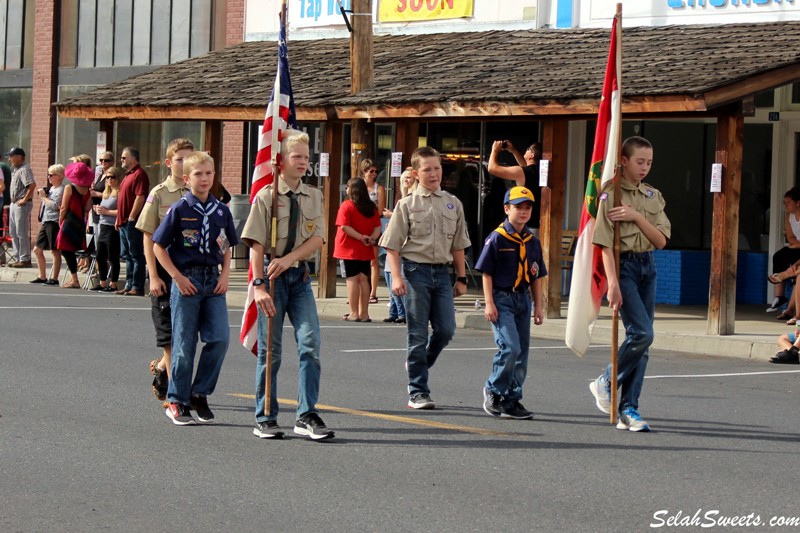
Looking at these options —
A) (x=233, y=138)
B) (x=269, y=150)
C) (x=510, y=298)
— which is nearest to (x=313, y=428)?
(x=269, y=150)

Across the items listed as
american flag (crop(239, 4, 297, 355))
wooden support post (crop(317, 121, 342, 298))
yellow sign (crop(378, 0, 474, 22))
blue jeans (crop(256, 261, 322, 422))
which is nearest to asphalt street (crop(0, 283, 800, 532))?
blue jeans (crop(256, 261, 322, 422))

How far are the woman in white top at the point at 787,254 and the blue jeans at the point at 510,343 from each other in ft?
26.0

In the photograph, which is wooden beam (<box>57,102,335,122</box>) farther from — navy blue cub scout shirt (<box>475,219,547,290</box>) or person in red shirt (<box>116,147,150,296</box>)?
navy blue cub scout shirt (<box>475,219,547,290</box>)

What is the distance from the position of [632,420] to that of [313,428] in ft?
6.89

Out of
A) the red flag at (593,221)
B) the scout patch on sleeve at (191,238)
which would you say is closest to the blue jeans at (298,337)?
the scout patch on sleeve at (191,238)

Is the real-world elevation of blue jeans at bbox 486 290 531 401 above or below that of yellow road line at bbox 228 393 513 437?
above

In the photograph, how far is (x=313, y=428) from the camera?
8555 millimetres

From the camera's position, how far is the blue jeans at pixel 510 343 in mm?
9578

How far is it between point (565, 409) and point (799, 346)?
177 inches

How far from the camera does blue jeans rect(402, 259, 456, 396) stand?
32.6ft

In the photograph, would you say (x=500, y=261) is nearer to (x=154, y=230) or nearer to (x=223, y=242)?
(x=223, y=242)

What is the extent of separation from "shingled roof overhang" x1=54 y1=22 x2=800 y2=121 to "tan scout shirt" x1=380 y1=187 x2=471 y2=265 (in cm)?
548

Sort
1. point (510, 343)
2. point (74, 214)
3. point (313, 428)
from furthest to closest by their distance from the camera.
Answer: point (74, 214) < point (510, 343) < point (313, 428)

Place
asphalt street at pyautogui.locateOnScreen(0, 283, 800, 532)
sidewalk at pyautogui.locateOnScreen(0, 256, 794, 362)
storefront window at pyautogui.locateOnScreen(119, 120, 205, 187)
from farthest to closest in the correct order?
1. storefront window at pyautogui.locateOnScreen(119, 120, 205, 187)
2. sidewalk at pyautogui.locateOnScreen(0, 256, 794, 362)
3. asphalt street at pyautogui.locateOnScreen(0, 283, 800, 532)
